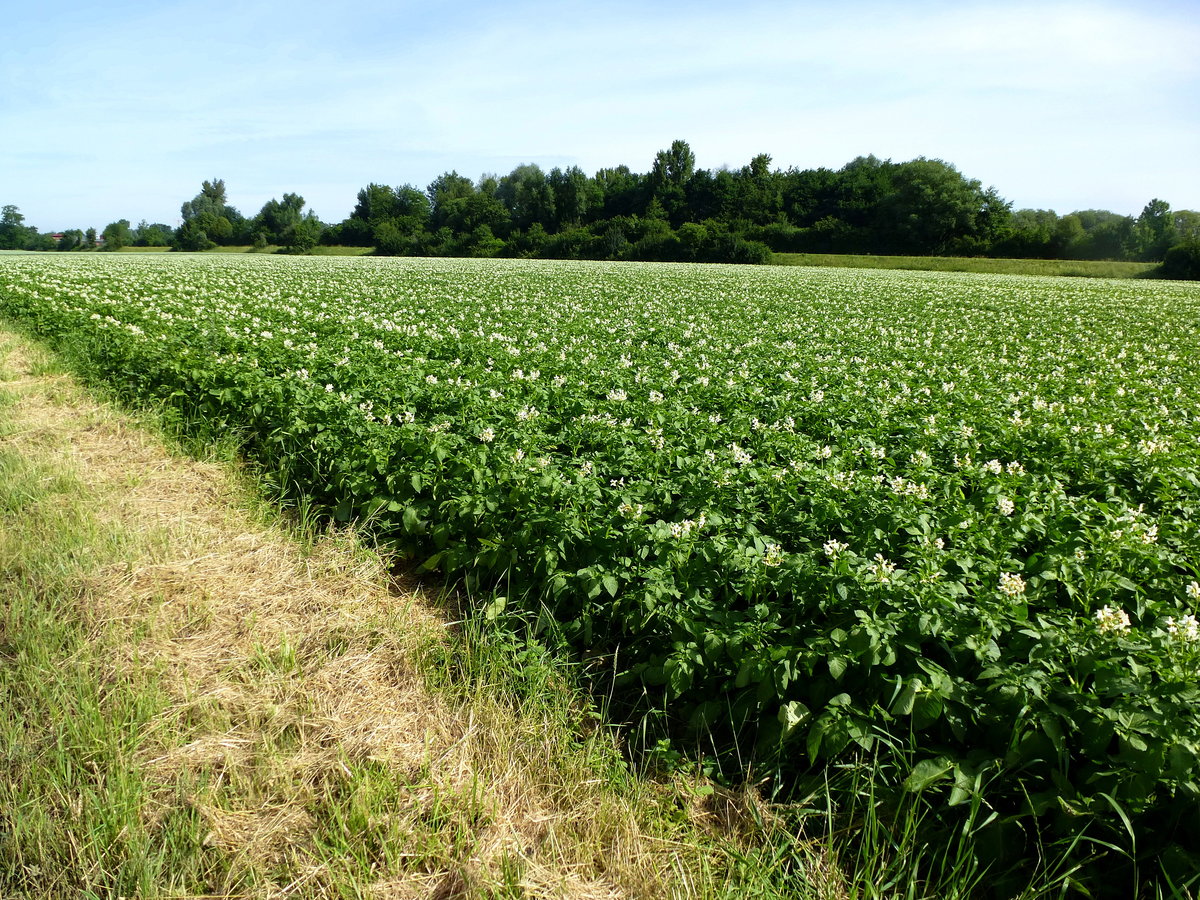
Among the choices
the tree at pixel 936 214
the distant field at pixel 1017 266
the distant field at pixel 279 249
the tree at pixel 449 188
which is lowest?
the distant field at pixel 1017 266

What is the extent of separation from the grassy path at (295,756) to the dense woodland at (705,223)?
71.5m

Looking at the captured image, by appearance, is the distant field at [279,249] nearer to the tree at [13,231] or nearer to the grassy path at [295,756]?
the tree at [13,231]

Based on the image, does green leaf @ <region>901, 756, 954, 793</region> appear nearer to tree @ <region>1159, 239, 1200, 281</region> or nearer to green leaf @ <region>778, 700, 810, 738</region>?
green leaf @ <region>778, 700, 810, 738</region>

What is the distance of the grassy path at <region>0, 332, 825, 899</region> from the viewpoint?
8.30 feet

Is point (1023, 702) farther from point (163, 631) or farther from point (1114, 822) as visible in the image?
point (163, 631)

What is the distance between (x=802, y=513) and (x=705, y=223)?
90.8 m

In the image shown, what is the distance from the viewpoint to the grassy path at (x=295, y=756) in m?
2.53

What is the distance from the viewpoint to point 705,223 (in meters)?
88.8

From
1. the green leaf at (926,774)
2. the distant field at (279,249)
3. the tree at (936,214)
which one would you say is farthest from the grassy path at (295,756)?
the distant field at (279,249)

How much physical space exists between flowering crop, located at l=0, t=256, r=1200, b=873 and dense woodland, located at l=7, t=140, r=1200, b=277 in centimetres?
6600

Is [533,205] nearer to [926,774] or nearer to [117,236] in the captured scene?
[117,236]

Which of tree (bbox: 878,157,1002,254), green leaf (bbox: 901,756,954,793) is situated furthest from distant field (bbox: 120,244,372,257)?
green leaf (bbox: 901,756,954,793)

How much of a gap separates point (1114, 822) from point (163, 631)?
464cm

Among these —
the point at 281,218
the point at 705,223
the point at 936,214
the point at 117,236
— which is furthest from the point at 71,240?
the point at 936,214
